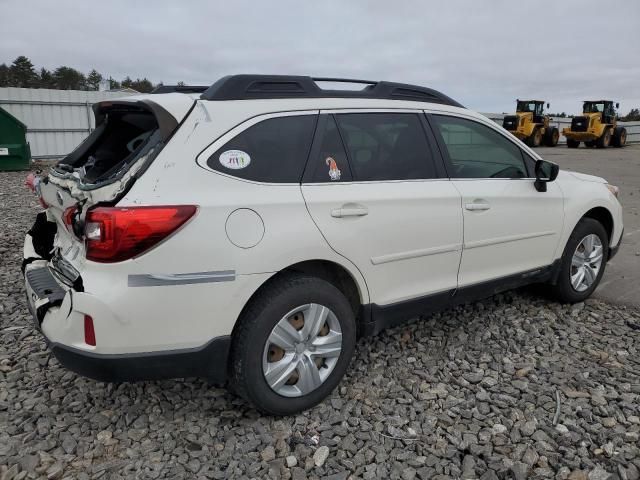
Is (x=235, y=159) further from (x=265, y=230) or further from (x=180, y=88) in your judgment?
(x=180, y=88)

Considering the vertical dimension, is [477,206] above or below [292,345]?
above

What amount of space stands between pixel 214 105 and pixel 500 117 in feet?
102

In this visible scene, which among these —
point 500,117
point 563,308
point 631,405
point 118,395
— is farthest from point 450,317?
point 500,117

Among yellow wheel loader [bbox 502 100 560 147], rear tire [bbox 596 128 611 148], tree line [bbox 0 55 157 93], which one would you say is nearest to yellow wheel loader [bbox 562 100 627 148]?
rear tire [bbox 596 128 611 148]

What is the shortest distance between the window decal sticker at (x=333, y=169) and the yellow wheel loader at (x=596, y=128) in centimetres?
2745

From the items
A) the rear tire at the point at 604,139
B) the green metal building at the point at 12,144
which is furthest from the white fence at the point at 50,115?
the rear tire at the point at 604,139

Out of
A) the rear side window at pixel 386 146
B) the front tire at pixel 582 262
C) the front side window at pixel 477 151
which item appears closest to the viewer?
the rear side window at pixel 386 146

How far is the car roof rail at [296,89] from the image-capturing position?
106 inches

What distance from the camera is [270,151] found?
269cm

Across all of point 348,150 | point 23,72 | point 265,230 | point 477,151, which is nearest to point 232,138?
point 265,230

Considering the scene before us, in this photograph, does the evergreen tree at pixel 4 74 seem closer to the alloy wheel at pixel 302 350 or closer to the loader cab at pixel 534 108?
the loader cab at pixel 534 108

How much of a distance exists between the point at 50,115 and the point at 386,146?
15.1 m

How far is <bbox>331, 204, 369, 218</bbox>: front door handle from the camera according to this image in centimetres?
275

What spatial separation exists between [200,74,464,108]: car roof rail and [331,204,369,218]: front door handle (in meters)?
0.66
